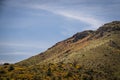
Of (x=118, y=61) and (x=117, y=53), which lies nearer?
(x=118, y=61)

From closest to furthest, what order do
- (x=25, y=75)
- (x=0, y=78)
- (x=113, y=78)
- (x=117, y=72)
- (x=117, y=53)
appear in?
(x=0, y=78) → (x=25, y=75) → (x=113, y=78) → (x=117, y=72) → (x=117, y=53)

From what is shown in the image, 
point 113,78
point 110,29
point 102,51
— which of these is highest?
point 110,29

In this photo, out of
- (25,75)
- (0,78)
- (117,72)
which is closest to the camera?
(0,78)

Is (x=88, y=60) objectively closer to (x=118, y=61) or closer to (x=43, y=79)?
(x=118, y=61)

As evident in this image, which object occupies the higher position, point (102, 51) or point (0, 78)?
point (102, 51)

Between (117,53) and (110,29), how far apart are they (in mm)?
63741

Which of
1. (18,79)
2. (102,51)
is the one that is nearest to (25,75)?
(18,79)

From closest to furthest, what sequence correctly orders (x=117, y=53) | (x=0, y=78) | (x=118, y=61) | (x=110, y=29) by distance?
(x=0, y=78) → (x=118, y=61) → (x=117, y=53) → (x=110, y=29)

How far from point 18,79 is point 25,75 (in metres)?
3.21

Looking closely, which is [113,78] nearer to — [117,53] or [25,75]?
[117,53]

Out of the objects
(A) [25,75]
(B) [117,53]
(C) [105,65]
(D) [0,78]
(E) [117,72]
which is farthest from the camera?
(B) [117,53]

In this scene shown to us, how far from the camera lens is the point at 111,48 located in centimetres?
12000

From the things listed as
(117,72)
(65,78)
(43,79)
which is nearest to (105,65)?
(117,72)

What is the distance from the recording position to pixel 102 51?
114750 millimetres
